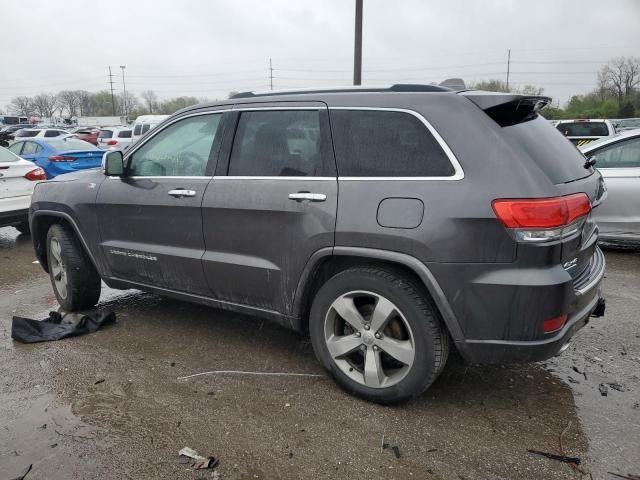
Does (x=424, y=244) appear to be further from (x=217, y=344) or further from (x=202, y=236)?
(x=217, y=344)

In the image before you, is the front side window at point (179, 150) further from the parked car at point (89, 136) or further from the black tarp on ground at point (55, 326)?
the parked car at point (89, 136)

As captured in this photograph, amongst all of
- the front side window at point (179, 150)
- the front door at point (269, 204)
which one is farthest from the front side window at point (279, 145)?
the front side window at point (179, 150)

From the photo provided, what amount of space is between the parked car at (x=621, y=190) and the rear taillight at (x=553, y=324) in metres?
4.60

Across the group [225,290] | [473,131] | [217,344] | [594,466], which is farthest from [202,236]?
[594,466]

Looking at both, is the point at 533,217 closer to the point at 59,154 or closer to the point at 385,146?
the point at 385,146

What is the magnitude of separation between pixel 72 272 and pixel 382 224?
10.2ft

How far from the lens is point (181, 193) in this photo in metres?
3.84

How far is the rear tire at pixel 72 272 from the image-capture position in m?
4.79

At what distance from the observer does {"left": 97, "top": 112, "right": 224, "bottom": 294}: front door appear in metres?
3.85

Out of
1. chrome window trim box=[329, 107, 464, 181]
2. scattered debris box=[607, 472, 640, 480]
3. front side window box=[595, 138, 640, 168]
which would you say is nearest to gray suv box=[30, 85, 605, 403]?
chrome window trim box=[329, 107, 464, 181]

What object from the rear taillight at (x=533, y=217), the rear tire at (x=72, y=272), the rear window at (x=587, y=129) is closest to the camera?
the rear taillight at (x=533, y=217)

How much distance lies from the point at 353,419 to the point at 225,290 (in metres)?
1.27

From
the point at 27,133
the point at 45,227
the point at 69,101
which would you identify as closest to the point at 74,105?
the point at 69,101

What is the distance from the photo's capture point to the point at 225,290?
3760mm
